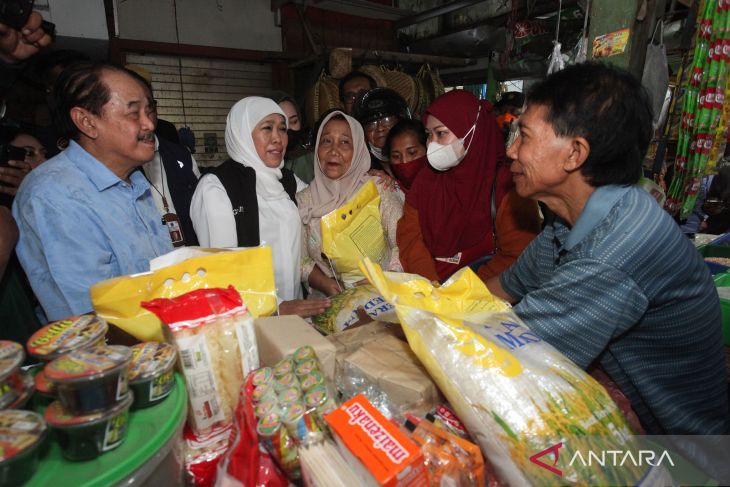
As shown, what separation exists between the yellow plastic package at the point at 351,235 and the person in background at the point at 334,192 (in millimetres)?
136

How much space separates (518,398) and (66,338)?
3.13 feet

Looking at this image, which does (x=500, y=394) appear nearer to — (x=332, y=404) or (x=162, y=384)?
(x=332, y=404)

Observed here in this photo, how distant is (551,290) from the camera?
117cm

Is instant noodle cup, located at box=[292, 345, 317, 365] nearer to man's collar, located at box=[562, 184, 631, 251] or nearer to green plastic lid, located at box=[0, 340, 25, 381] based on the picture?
green plastic lid, located at box=[0, 340, 25, 381]

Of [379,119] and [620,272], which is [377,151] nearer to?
[379,119]

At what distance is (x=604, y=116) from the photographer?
1285mm

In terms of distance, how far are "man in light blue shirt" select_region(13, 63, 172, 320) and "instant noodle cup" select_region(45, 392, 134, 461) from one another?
802 millimetres

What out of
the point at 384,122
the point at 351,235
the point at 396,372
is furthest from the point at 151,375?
the point at 384,122

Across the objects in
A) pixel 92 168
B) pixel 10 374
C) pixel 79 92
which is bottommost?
pixel 10 374

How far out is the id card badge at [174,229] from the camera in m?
2.00

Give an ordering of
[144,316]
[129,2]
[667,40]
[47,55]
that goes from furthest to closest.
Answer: [129,2] < [667,40] < [47,55] < [144,316]

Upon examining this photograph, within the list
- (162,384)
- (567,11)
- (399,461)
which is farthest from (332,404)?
(567,11)

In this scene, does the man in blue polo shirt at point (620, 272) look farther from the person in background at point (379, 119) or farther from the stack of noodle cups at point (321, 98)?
the stack of noodle cups at point (321, 98)

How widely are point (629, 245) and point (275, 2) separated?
766 cm
